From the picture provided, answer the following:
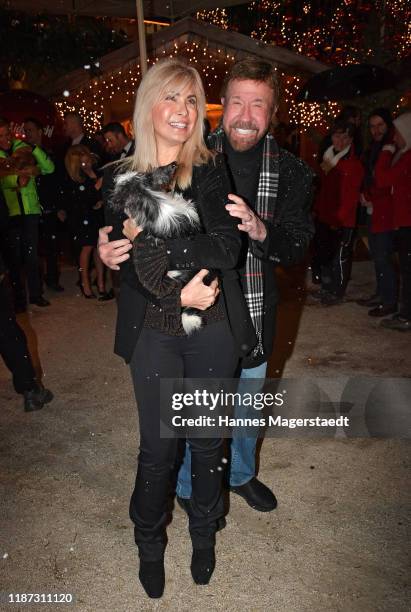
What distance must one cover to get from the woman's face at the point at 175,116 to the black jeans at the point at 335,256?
457 centimetres

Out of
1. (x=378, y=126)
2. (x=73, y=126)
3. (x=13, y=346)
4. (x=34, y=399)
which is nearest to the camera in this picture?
(x=13, y=346)

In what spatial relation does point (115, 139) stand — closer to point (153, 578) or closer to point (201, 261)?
point (201, 261)

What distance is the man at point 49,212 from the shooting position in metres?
7.27

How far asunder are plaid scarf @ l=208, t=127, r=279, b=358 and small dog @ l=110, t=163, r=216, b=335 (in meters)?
0.56

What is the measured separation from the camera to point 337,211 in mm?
6422

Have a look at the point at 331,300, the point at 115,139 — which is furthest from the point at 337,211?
the point at 115,139

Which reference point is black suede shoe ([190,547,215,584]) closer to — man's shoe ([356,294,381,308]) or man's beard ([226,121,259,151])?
man's beard ([226,121,259,151])

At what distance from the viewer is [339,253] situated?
21.9ft

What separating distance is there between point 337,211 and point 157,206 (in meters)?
4.72

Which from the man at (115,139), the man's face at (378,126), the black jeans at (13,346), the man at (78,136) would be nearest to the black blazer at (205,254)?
the black jeans at (13,346)

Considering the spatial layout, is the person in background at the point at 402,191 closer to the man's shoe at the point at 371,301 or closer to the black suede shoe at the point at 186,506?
Answer: the man's shoe at the point at 371,301

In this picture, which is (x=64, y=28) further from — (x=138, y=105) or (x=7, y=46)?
(x=138, y=105)

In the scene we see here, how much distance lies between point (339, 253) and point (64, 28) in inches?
420

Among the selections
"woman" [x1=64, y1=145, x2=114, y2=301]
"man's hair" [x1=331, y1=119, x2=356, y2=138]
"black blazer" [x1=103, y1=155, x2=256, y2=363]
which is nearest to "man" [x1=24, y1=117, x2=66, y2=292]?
"woman" [x1=64, y1=145, x2=114, y2=301]
